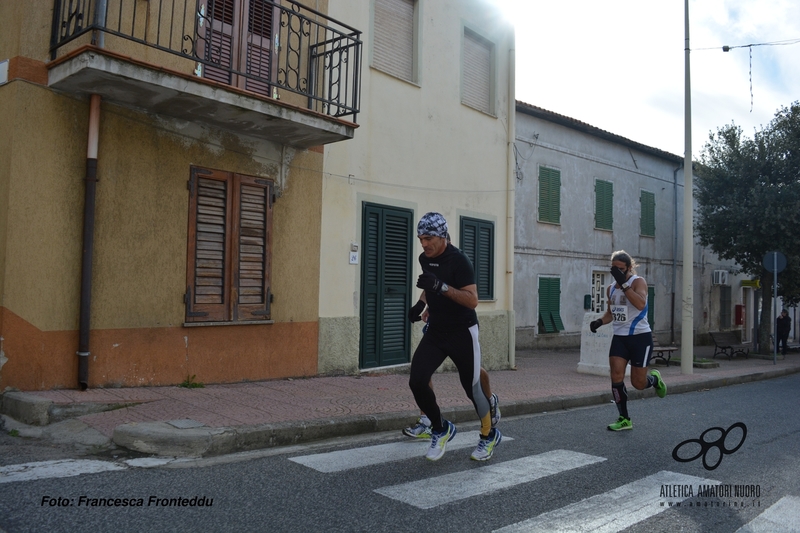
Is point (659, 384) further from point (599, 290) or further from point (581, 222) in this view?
point (599, 290)

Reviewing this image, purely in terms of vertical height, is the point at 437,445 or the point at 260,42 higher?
the point at 260,42

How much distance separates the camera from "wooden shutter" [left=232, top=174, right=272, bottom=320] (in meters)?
8.87

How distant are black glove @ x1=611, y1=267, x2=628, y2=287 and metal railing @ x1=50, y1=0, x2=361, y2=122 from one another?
4.27m

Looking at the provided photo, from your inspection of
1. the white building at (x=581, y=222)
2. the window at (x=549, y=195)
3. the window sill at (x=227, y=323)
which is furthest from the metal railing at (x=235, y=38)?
the window at (x=549, y=195)

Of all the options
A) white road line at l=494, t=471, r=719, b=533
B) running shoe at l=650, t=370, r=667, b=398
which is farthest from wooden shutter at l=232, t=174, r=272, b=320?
white road line at l=494, t=471, r=719, b=533

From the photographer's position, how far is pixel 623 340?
717 centimetres

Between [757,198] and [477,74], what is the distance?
40.9 ft

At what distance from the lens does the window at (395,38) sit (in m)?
11.2

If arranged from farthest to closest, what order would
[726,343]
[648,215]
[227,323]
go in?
[648,215]
[726,343]
[227,323]

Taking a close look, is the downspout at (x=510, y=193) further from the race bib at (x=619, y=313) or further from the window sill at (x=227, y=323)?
the race bib at (x=619, y=313)

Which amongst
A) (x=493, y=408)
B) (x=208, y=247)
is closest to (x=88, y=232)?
(x=208, y=247)

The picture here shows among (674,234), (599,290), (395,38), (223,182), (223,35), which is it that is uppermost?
(395,38)

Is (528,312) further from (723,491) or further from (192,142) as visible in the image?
(723,491)

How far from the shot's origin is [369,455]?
18.6 ft
